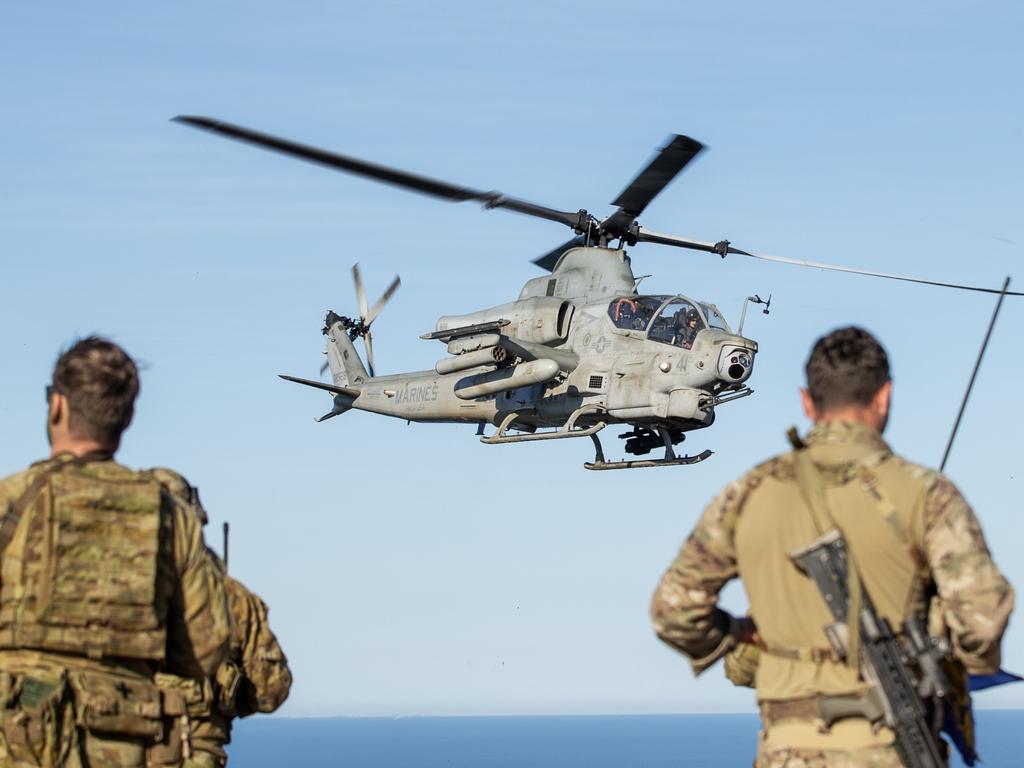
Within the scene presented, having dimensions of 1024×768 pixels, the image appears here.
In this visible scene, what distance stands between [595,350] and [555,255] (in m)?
3.03

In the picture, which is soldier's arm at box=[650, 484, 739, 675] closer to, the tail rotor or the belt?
the belt

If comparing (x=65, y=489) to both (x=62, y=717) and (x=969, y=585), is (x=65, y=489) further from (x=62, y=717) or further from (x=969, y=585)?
(x=969, y=585)

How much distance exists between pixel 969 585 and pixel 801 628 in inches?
20.9

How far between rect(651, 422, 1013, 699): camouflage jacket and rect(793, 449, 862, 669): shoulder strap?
30mm

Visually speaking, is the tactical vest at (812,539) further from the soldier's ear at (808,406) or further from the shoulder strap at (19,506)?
the shoulder strap at (19,506)

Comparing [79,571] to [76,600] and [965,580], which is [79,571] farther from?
[965,580]

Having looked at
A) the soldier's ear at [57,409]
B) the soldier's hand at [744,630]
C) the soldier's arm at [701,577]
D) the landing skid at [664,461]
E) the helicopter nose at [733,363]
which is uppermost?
the helicopter nose at [733,363]

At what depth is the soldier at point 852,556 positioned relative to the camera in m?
5.52

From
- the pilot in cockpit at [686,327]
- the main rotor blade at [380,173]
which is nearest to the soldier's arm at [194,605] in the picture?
the main rotor blade at [380,173]

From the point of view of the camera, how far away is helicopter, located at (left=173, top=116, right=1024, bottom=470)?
86.9 feet

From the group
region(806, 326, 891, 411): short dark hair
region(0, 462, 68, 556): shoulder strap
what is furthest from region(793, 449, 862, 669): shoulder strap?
region(0, 462, 68, 556): shoulder strap

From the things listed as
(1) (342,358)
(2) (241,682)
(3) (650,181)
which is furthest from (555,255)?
(2) (241,682)

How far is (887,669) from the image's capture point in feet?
17.9

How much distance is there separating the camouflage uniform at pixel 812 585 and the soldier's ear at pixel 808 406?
0.30 feet
